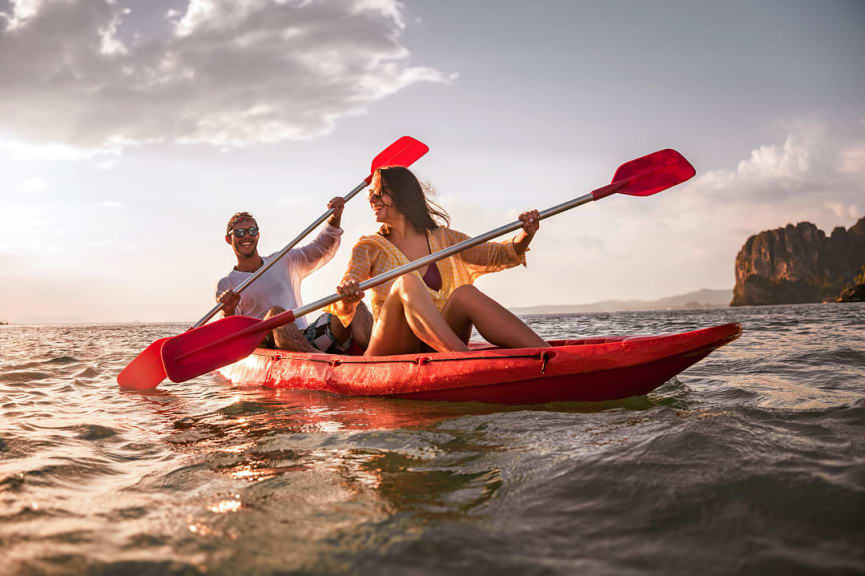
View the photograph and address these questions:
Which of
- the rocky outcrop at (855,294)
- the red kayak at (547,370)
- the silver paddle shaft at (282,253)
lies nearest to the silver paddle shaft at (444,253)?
the red kayak at (547,370)

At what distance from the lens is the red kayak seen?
3.05 meters

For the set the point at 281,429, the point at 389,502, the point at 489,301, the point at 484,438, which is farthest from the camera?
the point at 489,301

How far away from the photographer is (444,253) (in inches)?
149

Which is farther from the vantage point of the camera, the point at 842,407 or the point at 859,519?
the point at 842,407

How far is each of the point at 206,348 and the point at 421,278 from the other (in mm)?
1980

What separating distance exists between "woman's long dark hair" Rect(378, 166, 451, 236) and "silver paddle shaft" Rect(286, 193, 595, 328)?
291 mm

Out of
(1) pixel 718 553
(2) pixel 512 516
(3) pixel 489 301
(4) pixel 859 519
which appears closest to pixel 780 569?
(1) pixel 718 553

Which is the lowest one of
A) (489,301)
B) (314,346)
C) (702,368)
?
(702,368)

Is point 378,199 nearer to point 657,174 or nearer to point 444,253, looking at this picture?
point 444,253

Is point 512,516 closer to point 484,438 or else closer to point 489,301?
point 484,438

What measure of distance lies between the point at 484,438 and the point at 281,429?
121 centimetres

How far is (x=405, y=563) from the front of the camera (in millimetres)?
1353

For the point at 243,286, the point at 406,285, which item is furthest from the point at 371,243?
the point at 243,286

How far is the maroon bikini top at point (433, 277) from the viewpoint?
394cm
